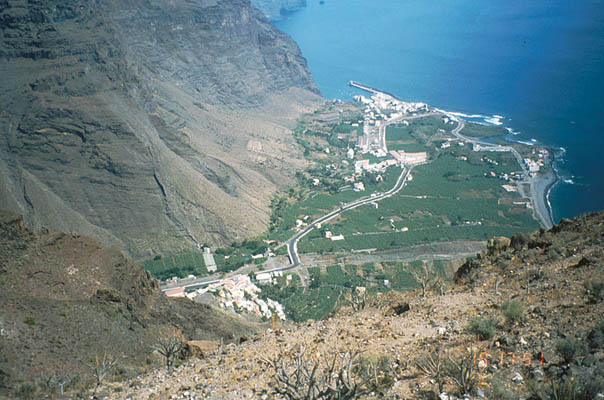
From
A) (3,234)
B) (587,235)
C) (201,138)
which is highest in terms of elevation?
(587,235)

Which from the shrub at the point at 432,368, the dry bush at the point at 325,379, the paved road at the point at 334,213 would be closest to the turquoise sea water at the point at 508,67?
the paved road at the point at 334,213

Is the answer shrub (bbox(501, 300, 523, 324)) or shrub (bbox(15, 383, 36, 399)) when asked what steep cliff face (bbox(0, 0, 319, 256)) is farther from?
shrub (bbox(501, 300, 523, 324))

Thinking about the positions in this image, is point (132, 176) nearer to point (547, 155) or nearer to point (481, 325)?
point (481, 325)

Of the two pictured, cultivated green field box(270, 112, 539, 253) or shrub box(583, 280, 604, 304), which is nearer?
shrub box(583, 280, 604, 304)

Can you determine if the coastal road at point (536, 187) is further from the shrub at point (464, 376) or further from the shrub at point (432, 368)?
the shrub at point (464, 376)

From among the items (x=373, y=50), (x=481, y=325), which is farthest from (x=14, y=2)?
(x=373, y=50)

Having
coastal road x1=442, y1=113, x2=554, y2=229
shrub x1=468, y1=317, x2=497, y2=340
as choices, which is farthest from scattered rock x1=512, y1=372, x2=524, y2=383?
coastal road x1=442, y1=113, x2=554, y2=229

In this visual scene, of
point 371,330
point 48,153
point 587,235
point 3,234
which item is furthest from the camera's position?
point 48,153
